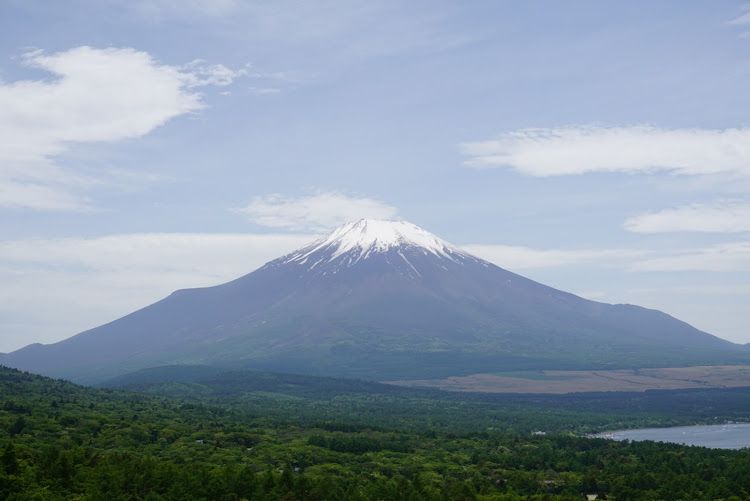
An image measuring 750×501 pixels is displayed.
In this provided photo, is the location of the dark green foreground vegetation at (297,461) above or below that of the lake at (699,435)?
above

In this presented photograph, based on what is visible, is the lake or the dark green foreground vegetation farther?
the lake

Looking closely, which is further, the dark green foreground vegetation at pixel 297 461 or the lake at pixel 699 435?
the lake at pixel 699 435

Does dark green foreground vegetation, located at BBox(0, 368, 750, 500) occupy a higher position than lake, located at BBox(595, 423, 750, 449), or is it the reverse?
dark green foreground vegetation, located at BBox(0, 368, 750, 500)

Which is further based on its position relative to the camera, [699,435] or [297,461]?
[699,435]

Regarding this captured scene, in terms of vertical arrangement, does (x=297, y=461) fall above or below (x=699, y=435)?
above

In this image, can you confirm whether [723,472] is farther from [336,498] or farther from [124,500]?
[124,500]
